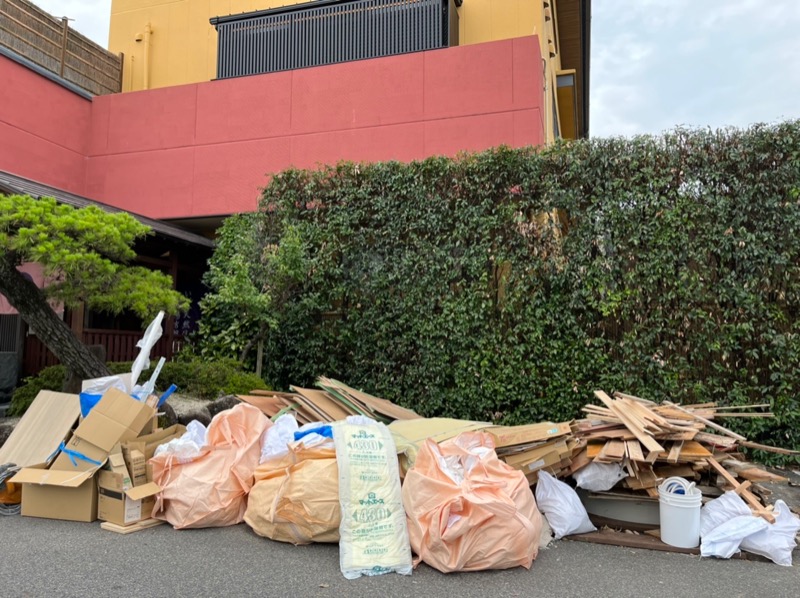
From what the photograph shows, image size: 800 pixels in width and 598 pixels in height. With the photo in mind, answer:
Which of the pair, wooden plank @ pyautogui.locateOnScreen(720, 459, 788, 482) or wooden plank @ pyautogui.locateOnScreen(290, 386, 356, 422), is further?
wooden plank @ pyautogui.locateOnScreen(290, 386, 356, 422)

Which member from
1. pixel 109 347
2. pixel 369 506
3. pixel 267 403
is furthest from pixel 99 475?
pixel 109 347

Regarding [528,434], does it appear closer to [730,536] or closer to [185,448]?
[730,536]

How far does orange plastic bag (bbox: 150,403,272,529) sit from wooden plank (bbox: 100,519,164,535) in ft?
0.22

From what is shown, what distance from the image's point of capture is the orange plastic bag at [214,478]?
13.6 ft

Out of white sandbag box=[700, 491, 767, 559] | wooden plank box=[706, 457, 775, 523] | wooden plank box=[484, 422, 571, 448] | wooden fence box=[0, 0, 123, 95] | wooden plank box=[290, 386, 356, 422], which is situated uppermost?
wooden fence box=[0, 0, 123, 95]

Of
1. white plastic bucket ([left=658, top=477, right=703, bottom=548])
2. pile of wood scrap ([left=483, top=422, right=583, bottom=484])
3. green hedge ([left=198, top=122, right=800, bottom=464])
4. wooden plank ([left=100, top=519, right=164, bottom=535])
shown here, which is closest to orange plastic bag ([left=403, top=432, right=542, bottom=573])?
pile of wood scrap ([left=483, top=422, right=583, bottom=484])

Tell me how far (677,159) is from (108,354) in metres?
8.58

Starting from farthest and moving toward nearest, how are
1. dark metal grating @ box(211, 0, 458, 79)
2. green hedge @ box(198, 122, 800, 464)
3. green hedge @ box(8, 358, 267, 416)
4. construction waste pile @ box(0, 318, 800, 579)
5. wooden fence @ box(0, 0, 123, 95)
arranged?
wooden fence @ box(0, 0, 123, 95) → dark metal grating @ box(211, 0, 458, 79) → green hedge @ box(8, 358, 267, 416) → green hedge @ box(198, 122, 800, 464) → construction waste pile @ box(0, 318, 800, 579)

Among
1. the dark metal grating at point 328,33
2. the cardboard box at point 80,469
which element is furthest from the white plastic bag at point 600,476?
the dark metal grating at point 328,33

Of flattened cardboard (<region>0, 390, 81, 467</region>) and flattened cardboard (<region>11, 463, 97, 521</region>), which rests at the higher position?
flattened cardboard (<region>0, 390, 81, 467</region>)

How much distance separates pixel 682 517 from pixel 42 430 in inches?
206

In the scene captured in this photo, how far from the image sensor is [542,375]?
678 centimetres

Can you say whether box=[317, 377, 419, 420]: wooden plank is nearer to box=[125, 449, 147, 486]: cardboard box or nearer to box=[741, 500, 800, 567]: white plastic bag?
box=[125, 449, 147, 486]: cardboard box

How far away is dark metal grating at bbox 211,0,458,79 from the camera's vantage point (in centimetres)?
1023
